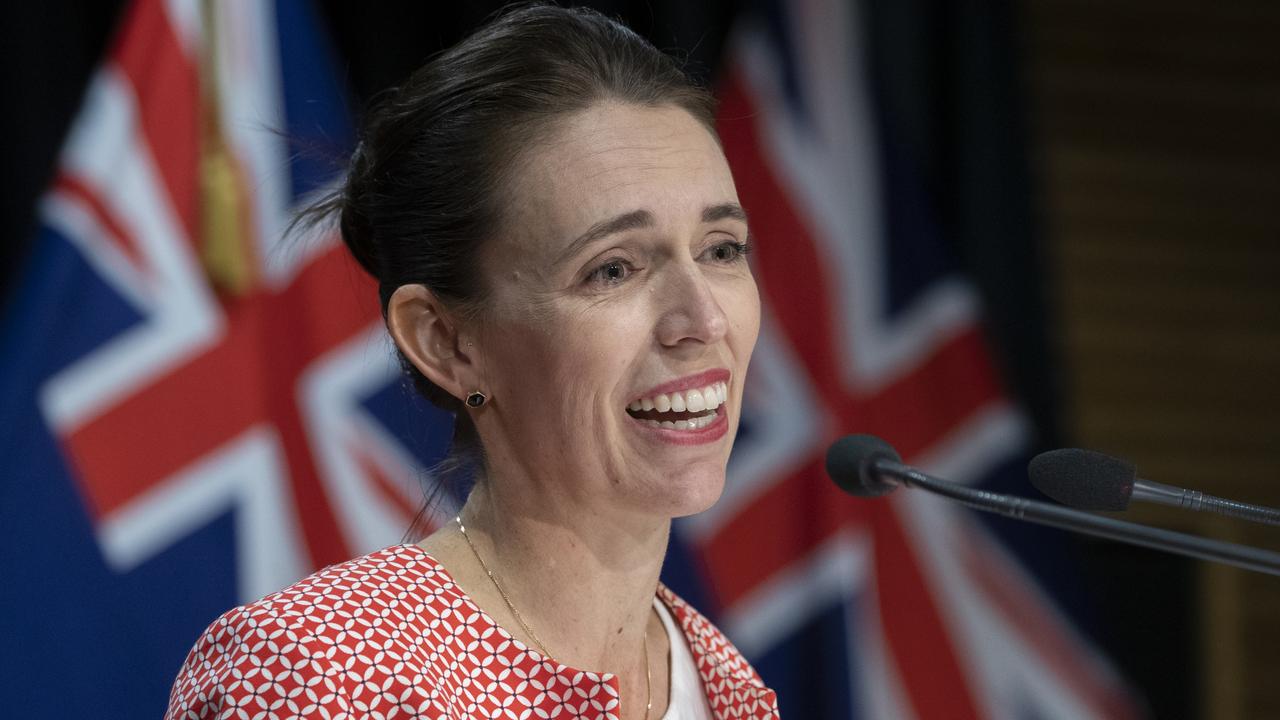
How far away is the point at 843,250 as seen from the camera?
11.4 feet

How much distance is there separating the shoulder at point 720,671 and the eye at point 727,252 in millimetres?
421

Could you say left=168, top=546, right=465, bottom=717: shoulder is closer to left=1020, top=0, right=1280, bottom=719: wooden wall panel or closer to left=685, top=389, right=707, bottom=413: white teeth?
left=685, top=389, right=707, bottom=413: white teeth

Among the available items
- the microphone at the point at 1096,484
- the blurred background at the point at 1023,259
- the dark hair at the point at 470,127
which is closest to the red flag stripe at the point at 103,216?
the blurred background at the point at 1023,259

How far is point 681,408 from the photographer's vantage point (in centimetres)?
152

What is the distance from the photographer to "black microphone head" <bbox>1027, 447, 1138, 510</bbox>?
130 centimetres

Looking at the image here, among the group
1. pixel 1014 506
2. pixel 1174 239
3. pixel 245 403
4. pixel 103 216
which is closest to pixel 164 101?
pixel 103 216

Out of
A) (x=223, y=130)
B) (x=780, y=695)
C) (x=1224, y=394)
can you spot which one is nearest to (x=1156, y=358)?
(x=1224, y=394)

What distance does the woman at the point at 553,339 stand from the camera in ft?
4.91

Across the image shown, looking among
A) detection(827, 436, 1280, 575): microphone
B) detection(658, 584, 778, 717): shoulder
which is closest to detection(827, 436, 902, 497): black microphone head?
detection(827, 436, 1280, 575): microphone

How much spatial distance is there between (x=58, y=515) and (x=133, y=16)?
3.02 ft

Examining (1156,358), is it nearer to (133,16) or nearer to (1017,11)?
(1017,11)

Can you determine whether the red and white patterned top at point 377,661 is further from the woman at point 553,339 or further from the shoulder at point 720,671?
the shoulder at point 720,671

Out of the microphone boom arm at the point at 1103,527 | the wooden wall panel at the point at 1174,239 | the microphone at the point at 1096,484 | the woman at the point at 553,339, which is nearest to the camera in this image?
the microphone boom arm at the point at 1103,527

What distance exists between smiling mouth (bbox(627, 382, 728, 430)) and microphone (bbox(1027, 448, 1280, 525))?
0.34 m
